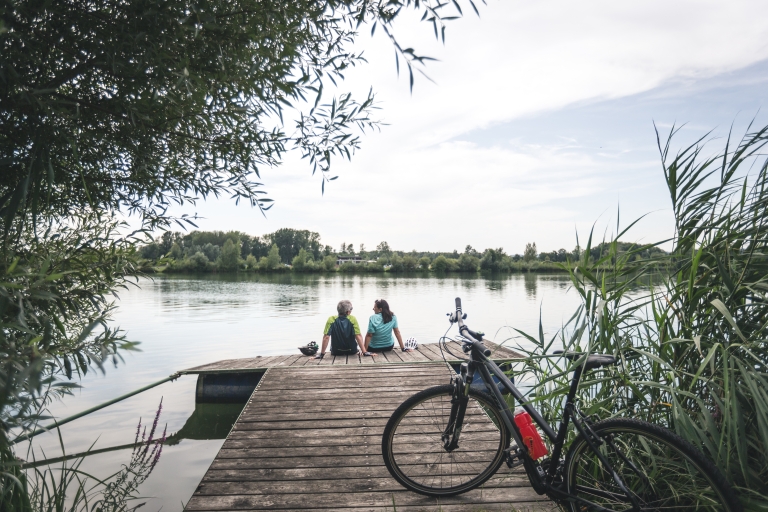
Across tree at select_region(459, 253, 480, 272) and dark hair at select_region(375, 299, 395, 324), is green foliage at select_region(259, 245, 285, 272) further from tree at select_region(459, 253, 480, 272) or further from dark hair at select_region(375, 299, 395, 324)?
dark hair at select_region(375, 299, 395, 324)

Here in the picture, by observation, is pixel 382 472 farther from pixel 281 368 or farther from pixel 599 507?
pixel 281 368

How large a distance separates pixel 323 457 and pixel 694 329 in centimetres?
278

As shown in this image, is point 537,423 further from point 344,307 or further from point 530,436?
point 344,307

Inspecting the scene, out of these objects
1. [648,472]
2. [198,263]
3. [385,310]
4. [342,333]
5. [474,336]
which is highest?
[198,263]

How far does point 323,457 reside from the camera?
12.4ft

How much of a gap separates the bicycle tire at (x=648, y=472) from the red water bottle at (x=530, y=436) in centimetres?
17

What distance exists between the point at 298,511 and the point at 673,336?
255 centimetres

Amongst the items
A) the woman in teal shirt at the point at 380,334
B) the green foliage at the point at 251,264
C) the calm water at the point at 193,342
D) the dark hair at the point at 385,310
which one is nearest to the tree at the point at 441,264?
the green foliage at the point at 251,264

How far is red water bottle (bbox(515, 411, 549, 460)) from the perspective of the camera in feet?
8.64

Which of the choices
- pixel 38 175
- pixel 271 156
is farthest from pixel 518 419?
pixel 38 175

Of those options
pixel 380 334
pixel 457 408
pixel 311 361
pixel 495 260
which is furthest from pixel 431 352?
pixel 495 260

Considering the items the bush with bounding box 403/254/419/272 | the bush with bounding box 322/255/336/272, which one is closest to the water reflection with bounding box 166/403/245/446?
the bush with bounding box 322/255/336/272

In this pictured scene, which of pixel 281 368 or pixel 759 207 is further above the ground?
pixel 759 207

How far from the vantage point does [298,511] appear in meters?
2.92
